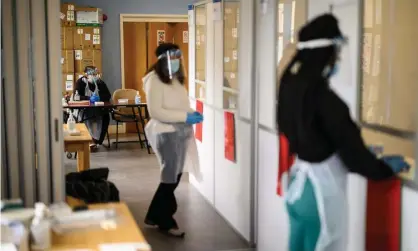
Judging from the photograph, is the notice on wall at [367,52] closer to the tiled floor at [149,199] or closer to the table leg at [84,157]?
the tiled floor at [149,199]

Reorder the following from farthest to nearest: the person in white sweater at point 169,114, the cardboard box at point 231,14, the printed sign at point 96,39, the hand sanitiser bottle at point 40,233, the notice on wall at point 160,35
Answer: the notice on wall at point 160,35 → the printed sign at point 96,39 → the cardboard box at point 231,14 → the person in white sweater at point 169,114 → the hand sanitiser bottle at point 40,233

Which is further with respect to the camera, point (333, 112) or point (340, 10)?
point (340, 10)

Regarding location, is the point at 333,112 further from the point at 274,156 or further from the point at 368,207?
the point at 274,156

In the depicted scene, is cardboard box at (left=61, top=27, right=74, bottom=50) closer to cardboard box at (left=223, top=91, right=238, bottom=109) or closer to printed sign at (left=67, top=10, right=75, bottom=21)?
printed sign at (left=67, top=10, right=75, bottom=21)

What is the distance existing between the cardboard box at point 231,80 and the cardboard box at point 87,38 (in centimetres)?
491

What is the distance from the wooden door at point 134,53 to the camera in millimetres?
9820

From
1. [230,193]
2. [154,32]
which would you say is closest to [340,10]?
[230,193]

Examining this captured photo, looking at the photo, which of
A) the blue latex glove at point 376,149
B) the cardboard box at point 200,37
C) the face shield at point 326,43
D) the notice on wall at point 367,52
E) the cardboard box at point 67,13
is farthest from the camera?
the cardboard box at point 67,13

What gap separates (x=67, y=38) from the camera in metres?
8.94

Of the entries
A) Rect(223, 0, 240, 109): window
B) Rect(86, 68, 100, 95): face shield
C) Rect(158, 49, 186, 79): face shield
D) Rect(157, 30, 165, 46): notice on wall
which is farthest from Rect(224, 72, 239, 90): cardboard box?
Rect(157, 30, 165, 46): notice on wall

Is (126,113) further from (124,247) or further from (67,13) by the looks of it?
(124,247)

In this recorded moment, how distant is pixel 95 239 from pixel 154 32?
797 cm

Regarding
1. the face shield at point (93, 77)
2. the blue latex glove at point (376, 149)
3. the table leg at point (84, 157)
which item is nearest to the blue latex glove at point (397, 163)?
the blue latex glove at point (376, 149)

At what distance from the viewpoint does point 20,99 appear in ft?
8.59
